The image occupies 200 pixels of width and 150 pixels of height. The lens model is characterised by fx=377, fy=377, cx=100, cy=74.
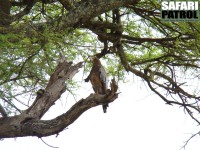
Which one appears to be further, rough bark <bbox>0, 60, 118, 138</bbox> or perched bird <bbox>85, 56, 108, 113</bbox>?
perched bird <bbox>85, 56, 108, 113</bbox>

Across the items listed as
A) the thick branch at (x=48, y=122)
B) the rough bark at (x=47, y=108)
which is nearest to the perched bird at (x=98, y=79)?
the rough bark at (x=47, y=108)

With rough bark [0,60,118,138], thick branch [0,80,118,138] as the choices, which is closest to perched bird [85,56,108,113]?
rough bark [0,60,118,138]

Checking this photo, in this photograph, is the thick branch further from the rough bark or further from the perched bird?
the perched bird

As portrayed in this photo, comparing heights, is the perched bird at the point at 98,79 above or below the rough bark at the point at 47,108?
above

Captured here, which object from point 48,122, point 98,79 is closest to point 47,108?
point 48,122

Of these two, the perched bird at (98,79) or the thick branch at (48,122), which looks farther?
the perched bird at (98,79)

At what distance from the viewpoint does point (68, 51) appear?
12.1ft

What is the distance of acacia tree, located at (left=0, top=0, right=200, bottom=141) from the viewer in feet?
8.41

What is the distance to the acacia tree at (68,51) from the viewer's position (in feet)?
8.41

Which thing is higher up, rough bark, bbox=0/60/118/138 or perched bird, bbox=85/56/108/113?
perched bird, bbox=85/56/108/113

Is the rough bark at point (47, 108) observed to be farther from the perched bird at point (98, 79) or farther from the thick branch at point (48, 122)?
the perched bird at point (98, 79)

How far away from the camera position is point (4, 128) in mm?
2617

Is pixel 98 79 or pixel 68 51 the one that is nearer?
pixel 98 79

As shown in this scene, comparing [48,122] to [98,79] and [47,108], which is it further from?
[98,79]
